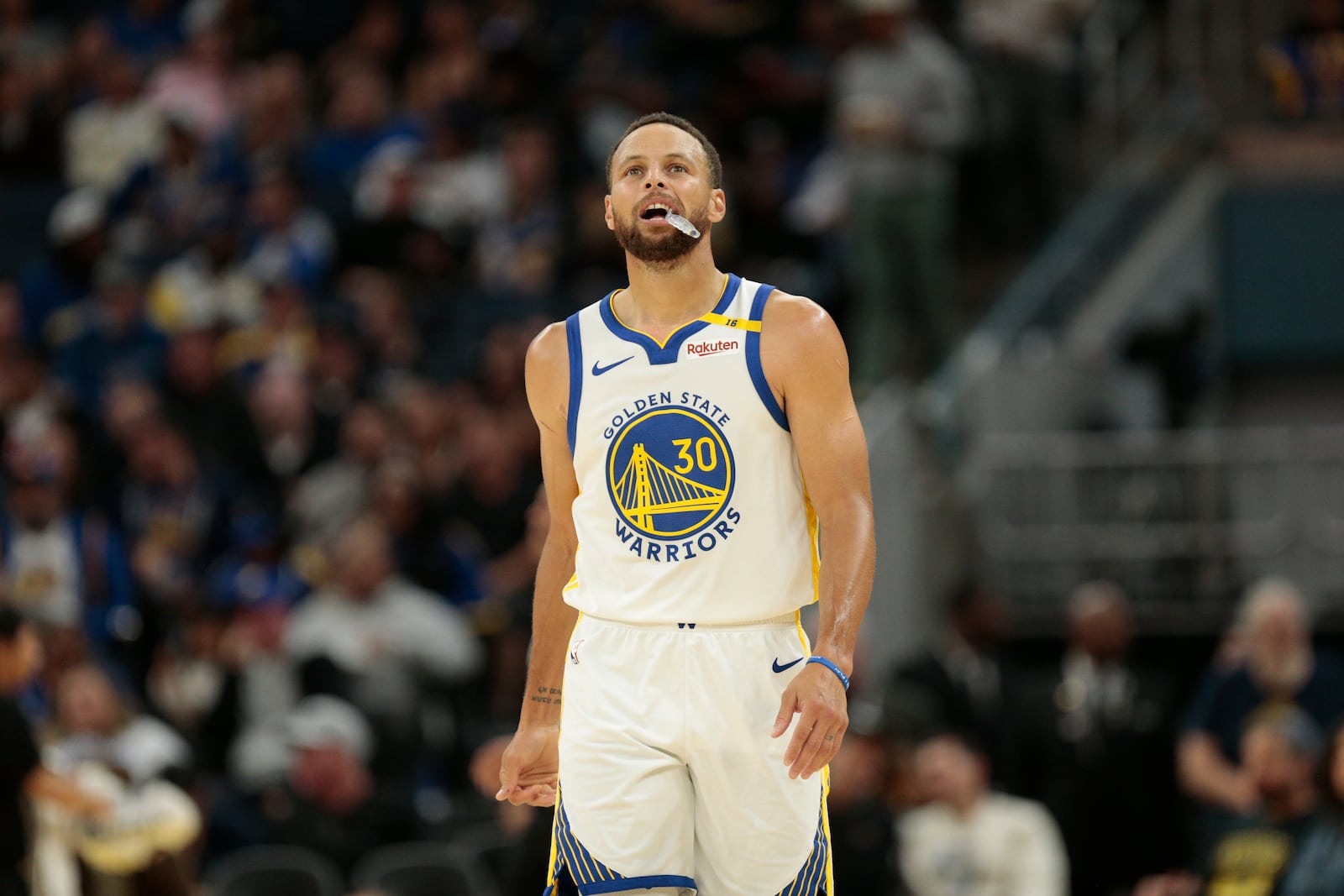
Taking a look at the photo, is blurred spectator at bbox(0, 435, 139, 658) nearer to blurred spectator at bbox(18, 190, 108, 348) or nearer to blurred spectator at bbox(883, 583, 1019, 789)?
blurred spectator at bbox(18, 190, 108, 348)

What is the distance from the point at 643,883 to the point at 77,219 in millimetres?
10677

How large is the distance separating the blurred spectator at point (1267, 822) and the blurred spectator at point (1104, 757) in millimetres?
673

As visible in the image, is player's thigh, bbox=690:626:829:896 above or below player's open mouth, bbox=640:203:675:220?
below

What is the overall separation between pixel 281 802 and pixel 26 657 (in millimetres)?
2774

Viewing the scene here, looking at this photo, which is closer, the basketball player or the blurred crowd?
the basketball player

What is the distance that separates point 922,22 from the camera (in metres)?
14.7

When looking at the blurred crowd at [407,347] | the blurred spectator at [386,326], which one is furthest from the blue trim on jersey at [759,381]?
the blurred spectator at [386,326]

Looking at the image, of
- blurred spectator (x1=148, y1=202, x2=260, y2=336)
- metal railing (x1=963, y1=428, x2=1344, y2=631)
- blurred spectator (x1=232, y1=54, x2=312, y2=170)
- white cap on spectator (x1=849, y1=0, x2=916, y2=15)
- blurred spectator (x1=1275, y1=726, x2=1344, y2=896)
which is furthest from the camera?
blurred spectator (x1=232, y1=54, x2=312, y2=170)

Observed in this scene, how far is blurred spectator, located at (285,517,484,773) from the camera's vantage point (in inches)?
441

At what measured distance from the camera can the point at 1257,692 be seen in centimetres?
1080

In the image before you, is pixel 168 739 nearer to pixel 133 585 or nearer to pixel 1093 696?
pixel 133 585

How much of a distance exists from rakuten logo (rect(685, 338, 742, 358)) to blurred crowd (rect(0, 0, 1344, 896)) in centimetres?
265

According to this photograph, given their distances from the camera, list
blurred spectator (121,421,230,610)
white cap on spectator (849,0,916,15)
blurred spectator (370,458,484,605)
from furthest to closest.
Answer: white cap on spectator (849,0,916,15)
blurred spectator (121,421,230,610)
blurred spectator (370,458,484,605)

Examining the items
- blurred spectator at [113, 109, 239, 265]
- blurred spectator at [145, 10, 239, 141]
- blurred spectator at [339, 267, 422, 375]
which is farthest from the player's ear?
blurred spectator at [145, 10, 239, 141]
